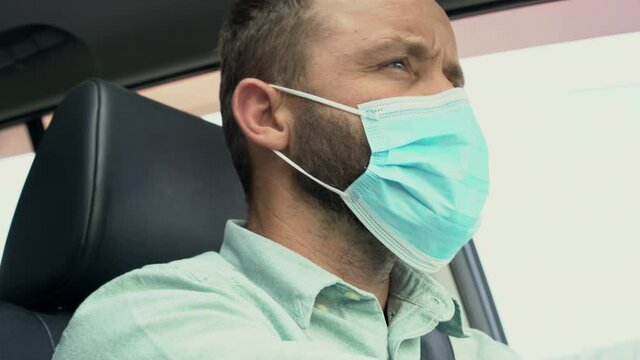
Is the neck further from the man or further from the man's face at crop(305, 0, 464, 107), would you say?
the man's face at crop(305, 0, 464, 107)

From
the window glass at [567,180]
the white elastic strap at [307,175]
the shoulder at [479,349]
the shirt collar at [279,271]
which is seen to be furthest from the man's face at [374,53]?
the window glass at [567,180]

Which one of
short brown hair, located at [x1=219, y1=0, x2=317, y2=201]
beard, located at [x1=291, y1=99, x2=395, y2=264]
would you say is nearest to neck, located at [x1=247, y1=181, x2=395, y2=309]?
beard, located at [x1=291, y1=99, x2=395, y2=264]

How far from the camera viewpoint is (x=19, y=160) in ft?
6.46

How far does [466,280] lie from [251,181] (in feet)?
3.63

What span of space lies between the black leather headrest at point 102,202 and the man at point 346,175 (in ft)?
0.34

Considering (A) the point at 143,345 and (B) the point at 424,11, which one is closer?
(A) the point at 143,345

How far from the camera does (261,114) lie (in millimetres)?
1112

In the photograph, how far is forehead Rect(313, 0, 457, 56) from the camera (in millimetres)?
1091

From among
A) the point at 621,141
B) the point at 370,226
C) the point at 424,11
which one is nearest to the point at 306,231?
the point at 370,226

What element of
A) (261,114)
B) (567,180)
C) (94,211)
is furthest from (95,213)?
(567,180)

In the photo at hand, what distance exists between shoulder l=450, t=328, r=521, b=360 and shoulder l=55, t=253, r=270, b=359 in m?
0.52

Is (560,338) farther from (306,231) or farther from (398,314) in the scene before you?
(306,231)

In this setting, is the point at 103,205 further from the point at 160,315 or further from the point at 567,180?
the point at 567,180

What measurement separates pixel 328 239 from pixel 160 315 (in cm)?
37
